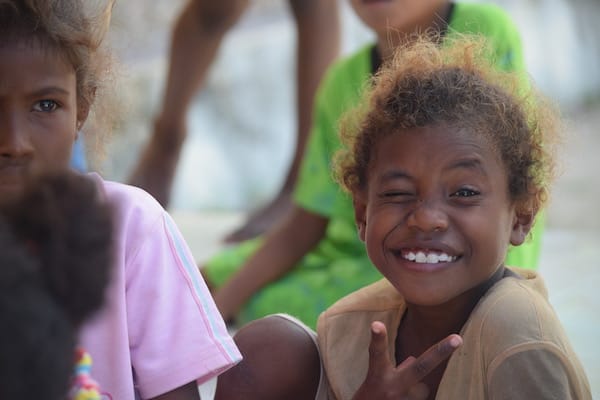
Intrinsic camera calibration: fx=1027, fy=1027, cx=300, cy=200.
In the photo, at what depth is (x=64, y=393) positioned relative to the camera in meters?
1.01

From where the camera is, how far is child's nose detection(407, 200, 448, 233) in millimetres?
1712

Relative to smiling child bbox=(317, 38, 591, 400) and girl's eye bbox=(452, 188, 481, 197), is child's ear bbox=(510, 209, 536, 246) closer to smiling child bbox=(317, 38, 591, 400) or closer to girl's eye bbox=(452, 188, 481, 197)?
smiling child bbox=(317, 38, 591, 400)

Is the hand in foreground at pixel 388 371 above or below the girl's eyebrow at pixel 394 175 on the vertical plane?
below

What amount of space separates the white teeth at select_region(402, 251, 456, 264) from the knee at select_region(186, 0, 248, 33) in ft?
7.23

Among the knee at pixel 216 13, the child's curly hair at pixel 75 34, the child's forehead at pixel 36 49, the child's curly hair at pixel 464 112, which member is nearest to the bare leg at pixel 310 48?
the knee at pixel 216 13

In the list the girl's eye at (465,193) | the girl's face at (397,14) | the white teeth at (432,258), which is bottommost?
the white teeth at (432,258)

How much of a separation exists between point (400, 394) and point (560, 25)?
7551 mm

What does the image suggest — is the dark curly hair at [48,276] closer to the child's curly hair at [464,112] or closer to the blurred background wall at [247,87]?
the child's curly hair at [464,112]

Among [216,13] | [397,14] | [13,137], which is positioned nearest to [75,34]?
[13,137]

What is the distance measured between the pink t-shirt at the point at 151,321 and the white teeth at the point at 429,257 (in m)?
0.36

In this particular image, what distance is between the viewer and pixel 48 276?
3.34 feet

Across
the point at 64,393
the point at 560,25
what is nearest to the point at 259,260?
the point at 64,393

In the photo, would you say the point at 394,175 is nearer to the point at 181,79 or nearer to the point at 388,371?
the point at 388,371

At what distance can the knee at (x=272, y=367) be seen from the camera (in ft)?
6.13
